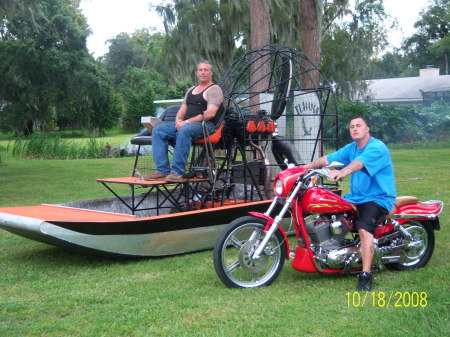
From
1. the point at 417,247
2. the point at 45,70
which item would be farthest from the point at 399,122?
the point at 45,70

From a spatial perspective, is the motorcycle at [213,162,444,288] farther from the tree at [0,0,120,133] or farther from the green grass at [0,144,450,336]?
the tree at [0,0,120,133]

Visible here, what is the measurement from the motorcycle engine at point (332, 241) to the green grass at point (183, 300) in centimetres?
19

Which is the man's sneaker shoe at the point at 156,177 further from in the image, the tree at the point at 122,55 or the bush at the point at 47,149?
the tree at the point at 122,55

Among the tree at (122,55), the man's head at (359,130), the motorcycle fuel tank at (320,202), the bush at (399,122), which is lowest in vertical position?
the bush at (399,122)

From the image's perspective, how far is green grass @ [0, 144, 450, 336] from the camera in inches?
151

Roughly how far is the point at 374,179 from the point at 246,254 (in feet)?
4.11

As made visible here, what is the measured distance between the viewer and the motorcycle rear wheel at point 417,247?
5316 mm

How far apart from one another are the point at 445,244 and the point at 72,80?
33.8 metres

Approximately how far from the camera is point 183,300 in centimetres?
447

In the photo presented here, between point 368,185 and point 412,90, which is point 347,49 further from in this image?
point 368,185

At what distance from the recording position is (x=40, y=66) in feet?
121

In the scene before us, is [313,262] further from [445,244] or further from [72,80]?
[72,80]

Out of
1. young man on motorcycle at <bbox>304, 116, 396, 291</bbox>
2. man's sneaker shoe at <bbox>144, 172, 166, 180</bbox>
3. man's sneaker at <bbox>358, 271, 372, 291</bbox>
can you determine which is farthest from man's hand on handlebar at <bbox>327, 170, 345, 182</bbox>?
man's sneaker shoe at <bbox>144, 172, 166, 180</bbox>

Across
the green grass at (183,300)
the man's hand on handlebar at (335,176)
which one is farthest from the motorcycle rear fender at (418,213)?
the man's hand on handlebar at (335,176)
